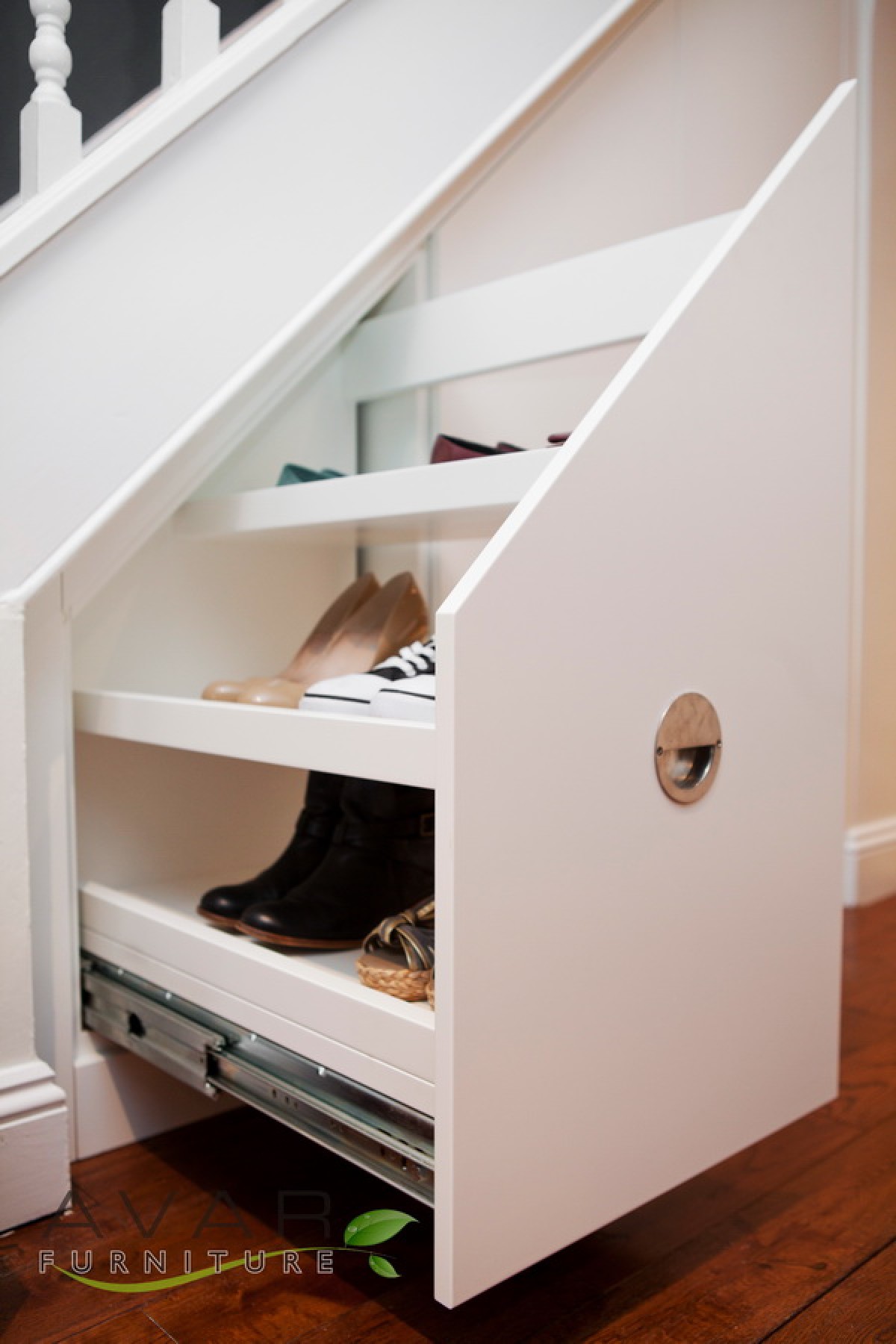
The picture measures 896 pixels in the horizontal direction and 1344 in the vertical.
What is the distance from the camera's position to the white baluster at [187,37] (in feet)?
3.43

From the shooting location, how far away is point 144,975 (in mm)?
1104

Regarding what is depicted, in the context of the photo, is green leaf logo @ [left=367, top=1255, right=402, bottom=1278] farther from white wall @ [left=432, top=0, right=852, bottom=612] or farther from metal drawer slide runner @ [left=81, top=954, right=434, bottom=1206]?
white wall @ [left=432, top=0, right=852, bottom=612]

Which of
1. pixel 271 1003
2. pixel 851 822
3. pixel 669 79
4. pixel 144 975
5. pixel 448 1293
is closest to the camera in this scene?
pixel 448 1293

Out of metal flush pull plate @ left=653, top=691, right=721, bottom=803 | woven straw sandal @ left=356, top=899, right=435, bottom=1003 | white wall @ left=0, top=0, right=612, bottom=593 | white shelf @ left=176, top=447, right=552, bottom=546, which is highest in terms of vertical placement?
white wall @ left=0, top=0, right=612, bottom=593

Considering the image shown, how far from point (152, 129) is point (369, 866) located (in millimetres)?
736

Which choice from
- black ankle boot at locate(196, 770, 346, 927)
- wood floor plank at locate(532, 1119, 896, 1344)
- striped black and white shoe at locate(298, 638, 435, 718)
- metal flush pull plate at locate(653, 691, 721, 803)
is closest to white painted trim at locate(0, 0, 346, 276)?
striped black and white shoe at locate(298, 638, 435, 718)

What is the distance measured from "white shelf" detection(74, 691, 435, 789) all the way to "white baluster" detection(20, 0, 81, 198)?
50cm

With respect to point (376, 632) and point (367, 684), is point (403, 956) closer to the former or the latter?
point (367, 684)

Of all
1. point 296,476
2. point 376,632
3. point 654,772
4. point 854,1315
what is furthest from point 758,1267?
point 296,476

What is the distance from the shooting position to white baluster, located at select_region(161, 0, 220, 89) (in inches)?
41.1

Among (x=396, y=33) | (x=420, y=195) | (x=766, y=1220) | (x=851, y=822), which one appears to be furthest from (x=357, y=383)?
(x=851, y=822)

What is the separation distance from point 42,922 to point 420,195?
2.91ft

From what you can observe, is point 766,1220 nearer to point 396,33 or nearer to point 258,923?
point 258,923

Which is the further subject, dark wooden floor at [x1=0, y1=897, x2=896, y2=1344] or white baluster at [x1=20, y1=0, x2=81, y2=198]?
white baluster at [x1=20, y1=0, x2=81, y2=198]
